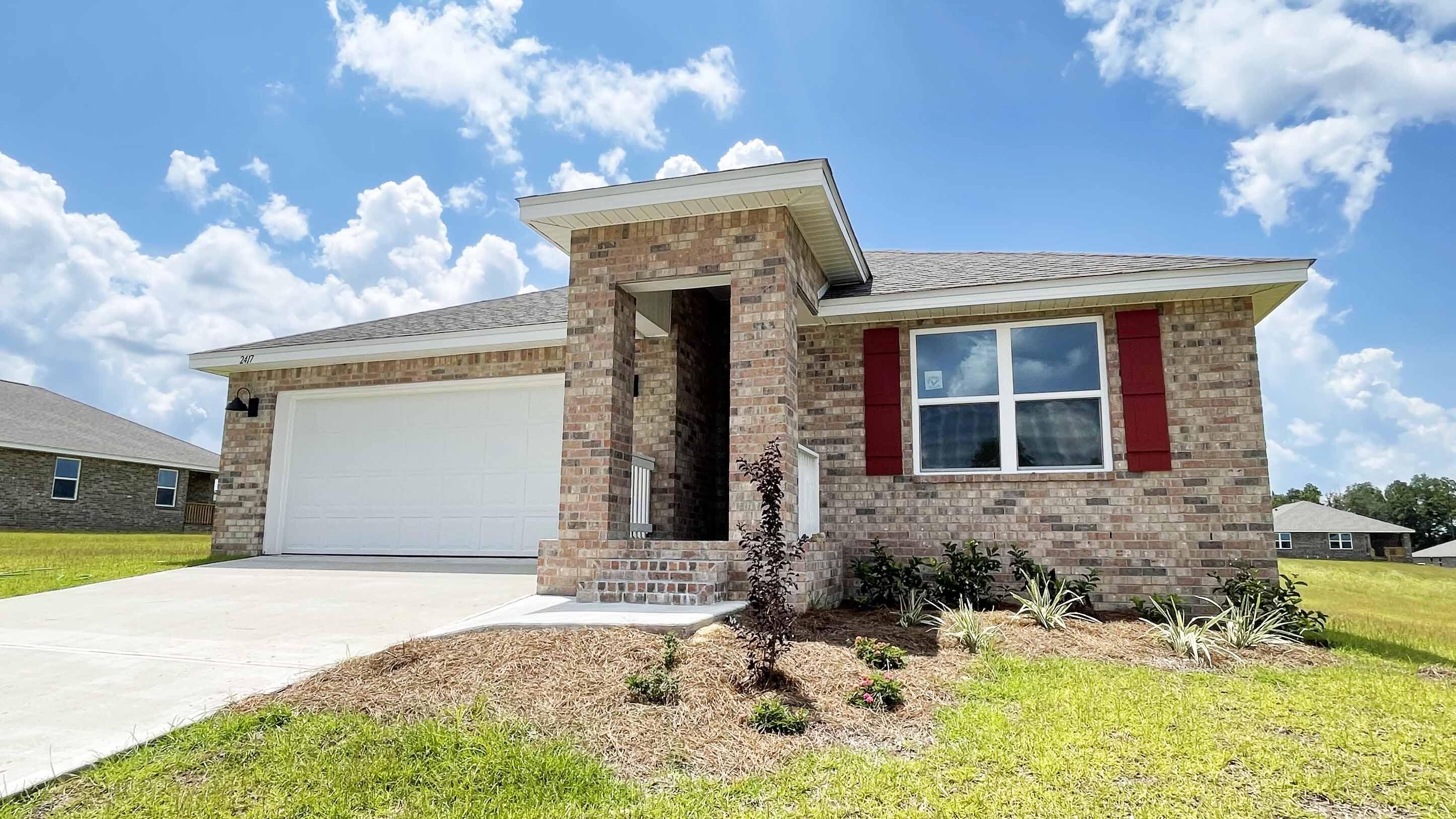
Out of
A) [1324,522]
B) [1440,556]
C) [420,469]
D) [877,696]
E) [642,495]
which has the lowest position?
[1440,556]

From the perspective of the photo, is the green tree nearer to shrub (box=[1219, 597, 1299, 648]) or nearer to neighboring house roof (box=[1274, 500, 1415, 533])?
neighboring house roof (box=[1274, 500, 1415, 533])

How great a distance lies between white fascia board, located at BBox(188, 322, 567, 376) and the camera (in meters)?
10.0

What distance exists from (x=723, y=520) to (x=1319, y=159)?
1211 cm

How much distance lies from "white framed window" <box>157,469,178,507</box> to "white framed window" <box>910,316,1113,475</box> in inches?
1032

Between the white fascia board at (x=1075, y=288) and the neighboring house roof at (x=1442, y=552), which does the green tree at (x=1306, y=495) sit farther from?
the white fascia board at (x=1075, y=288)

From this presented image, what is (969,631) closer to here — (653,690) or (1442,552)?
(653,690)

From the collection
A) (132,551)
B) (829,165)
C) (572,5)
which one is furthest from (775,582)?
(132,551)

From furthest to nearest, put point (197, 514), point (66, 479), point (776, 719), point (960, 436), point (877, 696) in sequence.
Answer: point (197, 514) < point (66, 479) < point (960, 436) < point (877, 696) < point (776, 719)

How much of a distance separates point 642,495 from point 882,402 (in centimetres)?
284

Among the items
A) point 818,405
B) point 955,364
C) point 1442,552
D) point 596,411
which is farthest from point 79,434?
point 1442,552

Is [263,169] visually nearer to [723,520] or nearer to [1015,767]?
[723,520]

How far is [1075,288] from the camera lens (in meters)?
7.64

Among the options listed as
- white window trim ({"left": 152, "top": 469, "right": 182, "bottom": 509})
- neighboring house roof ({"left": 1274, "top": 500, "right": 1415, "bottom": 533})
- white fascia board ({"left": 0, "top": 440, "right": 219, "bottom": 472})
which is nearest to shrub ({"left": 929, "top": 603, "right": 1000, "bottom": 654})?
white fascia board ({"left": 0, "top": 440, "right": 219, "bottom": 472})

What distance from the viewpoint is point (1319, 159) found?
13125 millimetres
